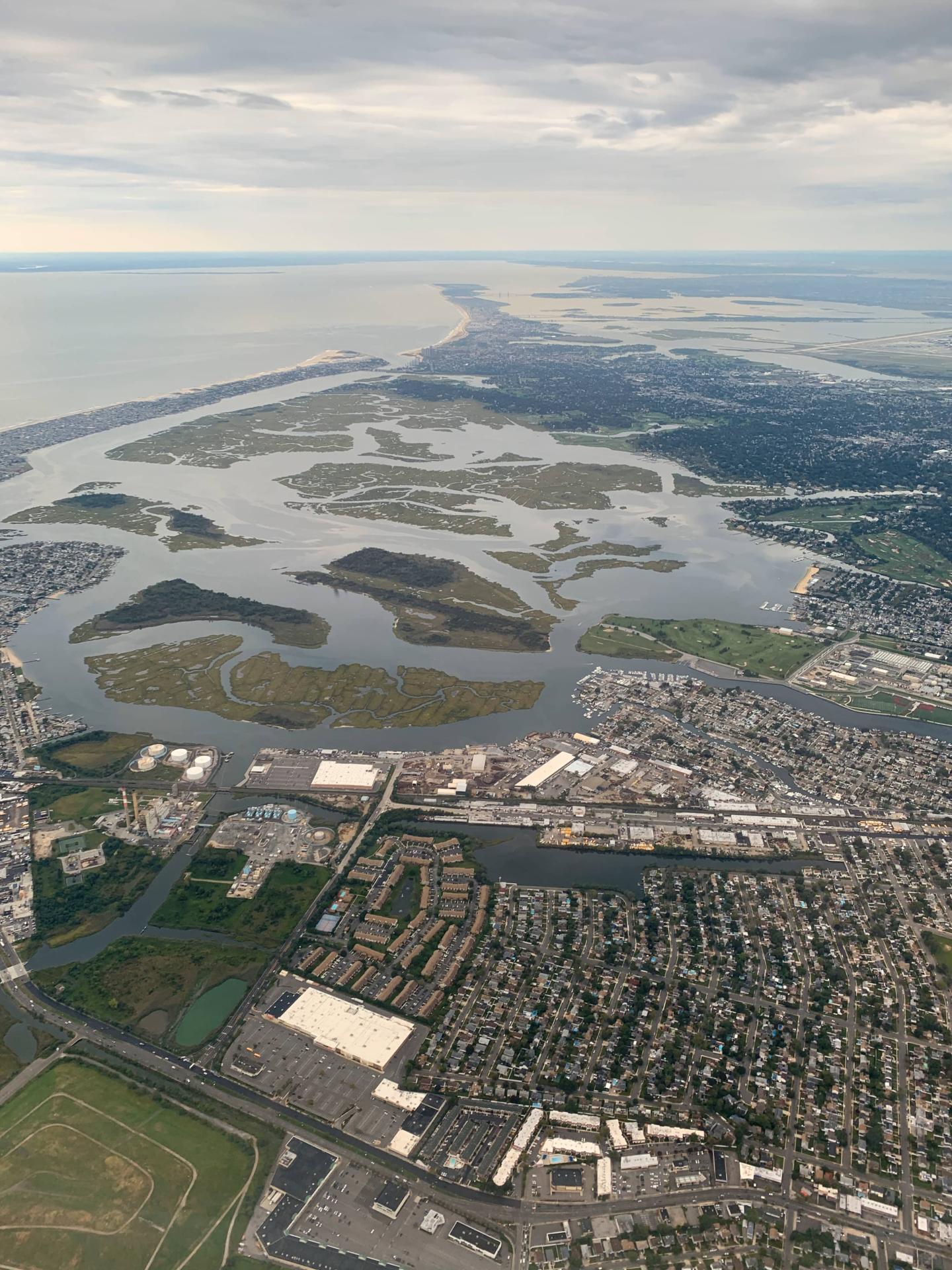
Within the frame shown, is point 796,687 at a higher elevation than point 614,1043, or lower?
higher

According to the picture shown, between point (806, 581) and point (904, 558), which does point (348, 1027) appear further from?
point (904, 558)

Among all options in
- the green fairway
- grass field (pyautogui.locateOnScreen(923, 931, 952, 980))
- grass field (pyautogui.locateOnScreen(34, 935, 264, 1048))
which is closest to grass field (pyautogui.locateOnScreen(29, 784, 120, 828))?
grass field (pyautogui.locateOnScreen(34, 935, 264, 1048))

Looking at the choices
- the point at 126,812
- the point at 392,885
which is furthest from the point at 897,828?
the point at 126,812

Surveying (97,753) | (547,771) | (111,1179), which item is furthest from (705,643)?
(111,1179)

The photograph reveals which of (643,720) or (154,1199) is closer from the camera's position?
(154,1199)

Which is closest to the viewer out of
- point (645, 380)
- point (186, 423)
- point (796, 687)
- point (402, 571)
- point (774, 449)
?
point (796, 687)

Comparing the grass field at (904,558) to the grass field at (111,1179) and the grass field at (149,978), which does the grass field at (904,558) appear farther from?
the grass field at (111,1179)

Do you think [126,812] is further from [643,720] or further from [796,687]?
[796,687]
